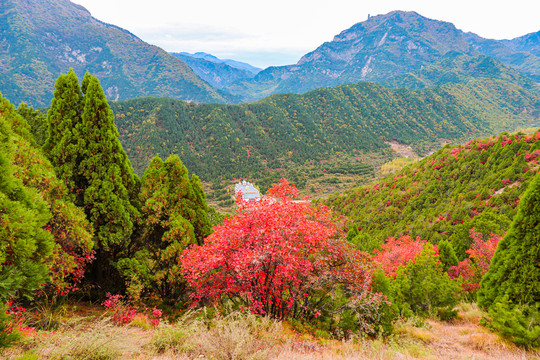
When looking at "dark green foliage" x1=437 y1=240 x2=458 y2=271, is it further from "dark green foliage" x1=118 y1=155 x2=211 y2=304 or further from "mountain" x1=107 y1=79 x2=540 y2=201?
"mountain" x1=107 y1=79 x2=540 y2=201

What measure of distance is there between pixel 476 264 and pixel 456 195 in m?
23.7

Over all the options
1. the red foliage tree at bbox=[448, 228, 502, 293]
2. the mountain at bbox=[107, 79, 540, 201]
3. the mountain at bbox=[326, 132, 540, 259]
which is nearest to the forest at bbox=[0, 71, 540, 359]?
the red foliage tree at bbox=[448, 228, 502, 293]

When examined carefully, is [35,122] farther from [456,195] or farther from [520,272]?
[456,195]

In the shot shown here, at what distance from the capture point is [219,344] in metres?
5.66

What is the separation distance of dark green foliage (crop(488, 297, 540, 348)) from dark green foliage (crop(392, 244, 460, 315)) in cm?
407

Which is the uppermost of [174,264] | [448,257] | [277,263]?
[277,263]

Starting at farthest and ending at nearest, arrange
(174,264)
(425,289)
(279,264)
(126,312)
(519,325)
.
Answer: (425,289), (174,264), (126,312), (279,264), (519,325)

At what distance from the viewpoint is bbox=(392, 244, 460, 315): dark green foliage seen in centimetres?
1262

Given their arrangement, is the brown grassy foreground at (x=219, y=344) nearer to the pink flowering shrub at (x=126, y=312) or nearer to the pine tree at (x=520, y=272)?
the pink flowering shrub at (x=126, y=312)

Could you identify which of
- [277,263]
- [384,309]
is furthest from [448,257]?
[277,263]

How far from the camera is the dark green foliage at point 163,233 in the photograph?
10.3 meters

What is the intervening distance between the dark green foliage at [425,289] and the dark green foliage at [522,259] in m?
2.35

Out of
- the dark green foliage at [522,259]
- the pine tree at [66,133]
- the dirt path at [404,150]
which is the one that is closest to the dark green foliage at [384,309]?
the dark green foliage at [522,259]

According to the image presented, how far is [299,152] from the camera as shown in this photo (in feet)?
562
